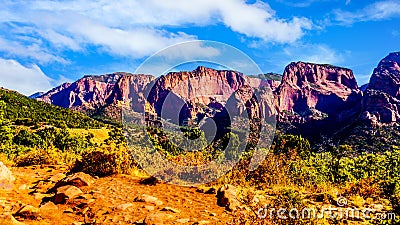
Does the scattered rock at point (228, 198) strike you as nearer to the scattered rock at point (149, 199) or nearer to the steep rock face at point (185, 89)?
the scattered rock at point (149, 199)

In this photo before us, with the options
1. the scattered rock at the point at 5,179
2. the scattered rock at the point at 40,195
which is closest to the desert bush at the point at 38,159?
the scattered rock at the point at 5,179

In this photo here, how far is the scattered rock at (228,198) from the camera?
643 centimetres

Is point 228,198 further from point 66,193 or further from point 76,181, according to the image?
point 76,181

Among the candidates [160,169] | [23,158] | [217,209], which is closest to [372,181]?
[217,209]

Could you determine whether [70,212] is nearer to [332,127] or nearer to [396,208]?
[396,208]

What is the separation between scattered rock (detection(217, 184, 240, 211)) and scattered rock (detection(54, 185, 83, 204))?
10.3ft

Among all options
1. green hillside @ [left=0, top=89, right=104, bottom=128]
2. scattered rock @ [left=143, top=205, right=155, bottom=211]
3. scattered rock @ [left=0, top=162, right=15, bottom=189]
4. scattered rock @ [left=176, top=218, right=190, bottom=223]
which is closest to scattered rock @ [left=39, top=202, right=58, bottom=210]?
scattered rock @ [left=143, top=205, right=155, bottom=211]

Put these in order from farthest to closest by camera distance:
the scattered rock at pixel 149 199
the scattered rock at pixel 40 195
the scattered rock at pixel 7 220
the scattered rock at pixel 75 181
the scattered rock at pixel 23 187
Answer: the scattered rock at pixel 23 187
the scattered rock at pixel 75 181
the scattered rock at pixel 40 195
the scattered rock at pixel 149 199
the scattered rock at pixel 7 220

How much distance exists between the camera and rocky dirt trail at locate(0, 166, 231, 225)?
5.75m

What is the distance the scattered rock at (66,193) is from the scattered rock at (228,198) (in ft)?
10.3

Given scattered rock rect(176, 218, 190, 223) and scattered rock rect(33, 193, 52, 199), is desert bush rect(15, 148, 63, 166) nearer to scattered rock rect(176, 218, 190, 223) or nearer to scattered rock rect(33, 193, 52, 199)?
scattered rock rect(33, 193, 52, 199)

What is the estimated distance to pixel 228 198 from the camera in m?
6.73

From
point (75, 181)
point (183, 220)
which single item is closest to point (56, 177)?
point (75, 181)

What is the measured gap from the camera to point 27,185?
819 centimetres
